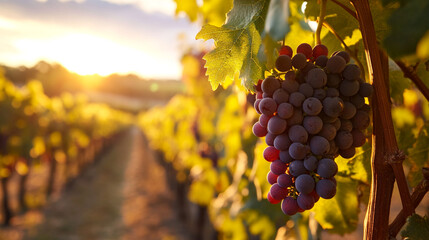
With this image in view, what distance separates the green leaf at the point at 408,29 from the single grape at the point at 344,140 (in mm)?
314

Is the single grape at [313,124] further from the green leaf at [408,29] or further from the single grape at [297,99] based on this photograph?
the green leaf at [408,29]

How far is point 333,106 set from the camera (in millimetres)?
794

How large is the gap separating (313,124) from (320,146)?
0.05m

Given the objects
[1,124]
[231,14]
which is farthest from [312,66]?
[1,124]

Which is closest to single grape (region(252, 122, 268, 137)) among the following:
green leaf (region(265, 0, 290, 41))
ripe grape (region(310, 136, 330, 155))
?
ripe grape (region(310, 136, 330, 155))

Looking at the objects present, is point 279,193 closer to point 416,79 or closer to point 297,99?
point 297,99

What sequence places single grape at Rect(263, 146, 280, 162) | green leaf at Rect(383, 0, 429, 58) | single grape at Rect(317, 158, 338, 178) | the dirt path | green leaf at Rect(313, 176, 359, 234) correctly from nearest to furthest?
green leaf at Rect(383, 0, 429, 58) < single grape at Rect(317, 158, 338, 178) < single grape at Rect(263, 146, 280, 162) < green leaf at Rect(313, 176, 359, 234) < the dirt path

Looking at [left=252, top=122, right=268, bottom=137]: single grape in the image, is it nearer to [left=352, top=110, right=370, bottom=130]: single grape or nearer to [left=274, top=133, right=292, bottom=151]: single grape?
[left=274, top=133, right=292, bottom=151]: single grape

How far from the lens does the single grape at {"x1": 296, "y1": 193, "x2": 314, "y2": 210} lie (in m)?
0.79

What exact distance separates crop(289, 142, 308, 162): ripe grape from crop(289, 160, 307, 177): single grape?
14 mm

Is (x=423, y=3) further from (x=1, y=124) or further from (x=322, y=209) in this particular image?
(x=1, y=124)

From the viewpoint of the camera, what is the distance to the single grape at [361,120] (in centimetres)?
84

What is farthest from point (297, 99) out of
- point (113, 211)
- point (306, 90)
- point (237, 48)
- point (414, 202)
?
point (113, 211)

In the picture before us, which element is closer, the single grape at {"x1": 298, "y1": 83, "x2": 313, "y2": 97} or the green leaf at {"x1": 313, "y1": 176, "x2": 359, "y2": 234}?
the single grape at {"x1": 298, "y1": 83, "x2": 313, "y2": 97}
